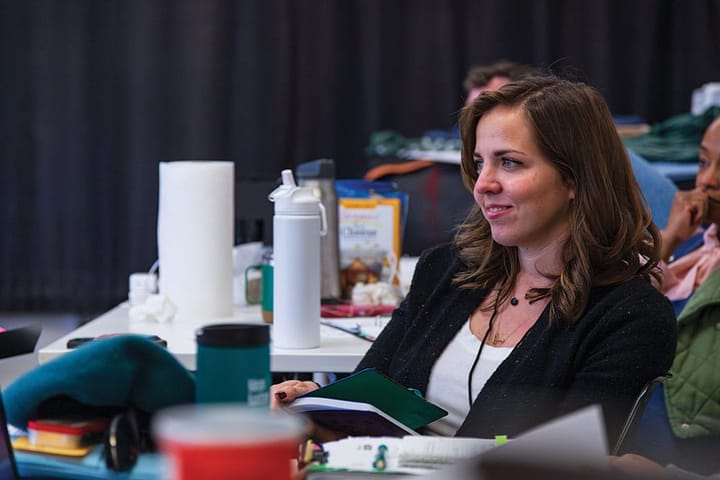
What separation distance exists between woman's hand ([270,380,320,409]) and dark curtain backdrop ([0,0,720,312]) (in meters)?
3.14

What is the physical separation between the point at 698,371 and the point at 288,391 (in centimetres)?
101

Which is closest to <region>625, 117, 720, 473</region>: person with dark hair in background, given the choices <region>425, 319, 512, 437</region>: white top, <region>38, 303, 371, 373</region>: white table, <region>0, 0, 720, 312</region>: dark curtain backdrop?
<region>425, 319, 512, 437</region>: white top

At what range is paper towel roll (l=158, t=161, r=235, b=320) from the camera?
2.34 meters

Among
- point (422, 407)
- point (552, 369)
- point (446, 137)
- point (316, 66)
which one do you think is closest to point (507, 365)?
point (552, 369)

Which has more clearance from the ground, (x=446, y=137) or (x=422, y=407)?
(x=446, y=137)

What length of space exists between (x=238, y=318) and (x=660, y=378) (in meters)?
1.15

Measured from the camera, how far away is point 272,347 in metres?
2.02

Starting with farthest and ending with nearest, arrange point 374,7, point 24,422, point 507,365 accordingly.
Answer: point 374,7, point 507,365, point 24,422

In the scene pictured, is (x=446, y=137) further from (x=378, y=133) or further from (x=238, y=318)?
(x=238, y=318)

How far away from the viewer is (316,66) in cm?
472

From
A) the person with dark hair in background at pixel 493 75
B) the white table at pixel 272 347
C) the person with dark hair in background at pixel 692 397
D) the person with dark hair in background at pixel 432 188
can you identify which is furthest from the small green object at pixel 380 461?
the person with dark hair in background at pixel 493 75

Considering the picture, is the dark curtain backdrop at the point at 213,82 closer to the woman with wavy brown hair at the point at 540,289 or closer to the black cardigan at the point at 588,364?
the woman with wavy brown hair at the point at 540,289

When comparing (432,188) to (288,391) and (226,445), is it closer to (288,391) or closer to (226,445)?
(288,391)

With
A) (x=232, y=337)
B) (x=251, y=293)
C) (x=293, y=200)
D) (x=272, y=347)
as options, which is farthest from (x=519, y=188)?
(x=251, y=293)
